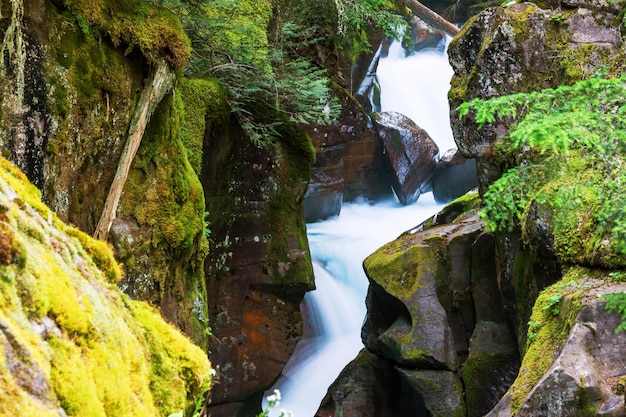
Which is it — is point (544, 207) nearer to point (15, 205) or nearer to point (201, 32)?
point (201, 32)

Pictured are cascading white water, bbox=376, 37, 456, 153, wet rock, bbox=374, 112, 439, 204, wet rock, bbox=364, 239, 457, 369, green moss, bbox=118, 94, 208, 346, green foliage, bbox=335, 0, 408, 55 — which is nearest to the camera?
green moss, bbox=118, 94, 208, 346

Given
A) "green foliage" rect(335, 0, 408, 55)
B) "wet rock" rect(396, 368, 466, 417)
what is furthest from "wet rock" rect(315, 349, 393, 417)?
"green foliage" rect(335, 0, 408, 55)

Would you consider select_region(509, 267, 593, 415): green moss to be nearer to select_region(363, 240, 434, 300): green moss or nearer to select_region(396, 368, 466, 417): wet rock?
select_region(396, 368, 466, 417): wet rock

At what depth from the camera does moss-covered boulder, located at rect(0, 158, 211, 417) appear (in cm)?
164

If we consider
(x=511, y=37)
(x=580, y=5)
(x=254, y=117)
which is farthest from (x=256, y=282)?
(x=580, y=5)

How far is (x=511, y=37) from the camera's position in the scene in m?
10.2

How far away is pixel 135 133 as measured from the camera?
5.51m

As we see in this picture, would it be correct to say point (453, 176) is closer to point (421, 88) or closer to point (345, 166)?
point (345, 166)

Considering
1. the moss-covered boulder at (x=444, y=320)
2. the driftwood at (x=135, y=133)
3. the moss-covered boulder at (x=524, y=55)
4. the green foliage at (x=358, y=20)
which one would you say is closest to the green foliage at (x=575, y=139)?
the driftwood at (x=135, y=133)

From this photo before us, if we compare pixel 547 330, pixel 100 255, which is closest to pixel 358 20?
pixel 547 330

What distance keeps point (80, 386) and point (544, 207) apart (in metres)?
7.19

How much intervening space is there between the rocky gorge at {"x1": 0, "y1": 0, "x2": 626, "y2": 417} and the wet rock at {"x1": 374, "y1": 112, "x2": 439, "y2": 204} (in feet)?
15.7

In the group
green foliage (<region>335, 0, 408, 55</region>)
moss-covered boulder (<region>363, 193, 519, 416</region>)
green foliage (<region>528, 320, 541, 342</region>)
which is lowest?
moss-covered boulder (<region>363, 193, 519, 416</region>)

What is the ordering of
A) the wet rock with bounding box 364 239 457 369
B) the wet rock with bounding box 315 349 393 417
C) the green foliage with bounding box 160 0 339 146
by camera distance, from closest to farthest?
the green foliage with bounding box 160 0 339 146, the wet rock with bounding box 364 239 457 369, the wet rock with bounding box 315 349 393 417
